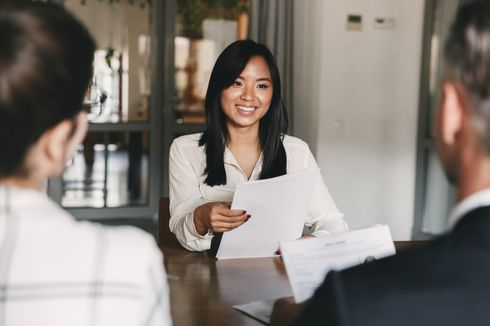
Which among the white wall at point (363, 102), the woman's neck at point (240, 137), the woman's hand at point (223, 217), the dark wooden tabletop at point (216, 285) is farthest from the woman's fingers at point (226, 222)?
the white wall at point (363, 102)

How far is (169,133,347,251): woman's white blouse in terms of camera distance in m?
2.30

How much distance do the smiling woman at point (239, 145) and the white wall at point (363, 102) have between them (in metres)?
2.76

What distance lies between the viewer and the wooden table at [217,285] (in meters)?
1.54

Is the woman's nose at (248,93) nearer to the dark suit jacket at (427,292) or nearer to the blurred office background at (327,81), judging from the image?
the dark suit jacket at (427,292)

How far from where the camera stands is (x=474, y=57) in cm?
91

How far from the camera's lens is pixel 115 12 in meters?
6.07

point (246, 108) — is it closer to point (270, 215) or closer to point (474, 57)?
point (270, 215)

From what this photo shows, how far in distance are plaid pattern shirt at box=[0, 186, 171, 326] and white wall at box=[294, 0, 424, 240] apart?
174 inches

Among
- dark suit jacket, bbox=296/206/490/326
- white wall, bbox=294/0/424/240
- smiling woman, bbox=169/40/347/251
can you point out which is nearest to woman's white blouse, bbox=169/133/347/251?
smiling woman, bbox=169/40/347/251

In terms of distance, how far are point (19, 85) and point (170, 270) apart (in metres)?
1.13

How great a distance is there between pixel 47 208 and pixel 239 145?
1622mm

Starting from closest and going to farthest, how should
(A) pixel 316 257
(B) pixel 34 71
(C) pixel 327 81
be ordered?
1. (B) pixel 34 71
2. (A) pixel 316 257
3. (C) pixel 327 81

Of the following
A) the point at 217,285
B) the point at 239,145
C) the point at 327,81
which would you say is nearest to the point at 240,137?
the point at 239,145

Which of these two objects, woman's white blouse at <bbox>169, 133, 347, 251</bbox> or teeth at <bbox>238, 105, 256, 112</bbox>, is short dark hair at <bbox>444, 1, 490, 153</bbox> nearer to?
woman's white blouse at <bbox>169, 133, 347, 251</bbox>
